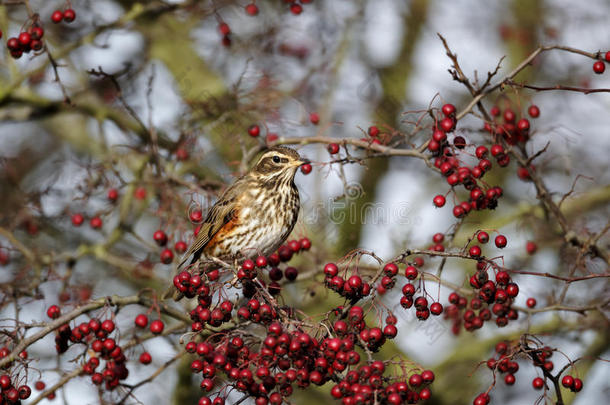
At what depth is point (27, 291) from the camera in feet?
15.1

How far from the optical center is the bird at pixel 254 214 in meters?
4.88

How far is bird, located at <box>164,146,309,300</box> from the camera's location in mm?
4875

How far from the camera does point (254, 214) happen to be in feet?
16.2

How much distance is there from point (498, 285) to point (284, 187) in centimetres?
218

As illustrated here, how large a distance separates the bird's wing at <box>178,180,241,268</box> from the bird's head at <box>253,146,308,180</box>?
222 millimetres

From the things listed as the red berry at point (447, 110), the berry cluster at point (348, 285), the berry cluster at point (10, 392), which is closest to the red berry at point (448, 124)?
the red berry at point (447, 110)

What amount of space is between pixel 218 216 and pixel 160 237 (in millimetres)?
447

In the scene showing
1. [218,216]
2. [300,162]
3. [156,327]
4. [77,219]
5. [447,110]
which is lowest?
[77,219]

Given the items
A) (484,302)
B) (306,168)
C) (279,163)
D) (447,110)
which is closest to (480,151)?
(447,110)

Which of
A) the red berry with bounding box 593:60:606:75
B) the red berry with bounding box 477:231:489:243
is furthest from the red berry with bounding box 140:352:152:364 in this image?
the red berry with bounding box 593:60:606:75

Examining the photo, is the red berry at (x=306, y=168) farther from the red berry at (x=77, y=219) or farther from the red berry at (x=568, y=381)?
the red berry at (x=568, y=381)

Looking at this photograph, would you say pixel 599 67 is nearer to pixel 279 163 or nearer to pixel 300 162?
pixel 300 162

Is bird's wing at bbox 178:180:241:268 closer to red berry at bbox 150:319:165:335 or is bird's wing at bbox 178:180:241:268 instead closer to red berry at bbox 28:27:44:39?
red berry at bbox 150:319:165:335

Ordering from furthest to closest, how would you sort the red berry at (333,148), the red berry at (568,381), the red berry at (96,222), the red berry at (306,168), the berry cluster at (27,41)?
the red berry at (96,222)
the red berry at (306,168)
the berry cluster at (27,41)
the red berry at (333,148)
the red berry at (568,381)
